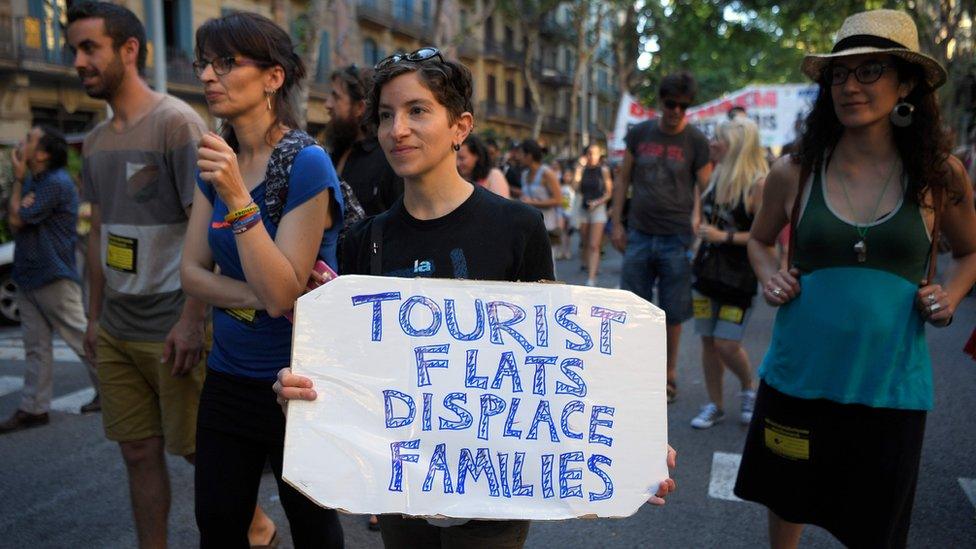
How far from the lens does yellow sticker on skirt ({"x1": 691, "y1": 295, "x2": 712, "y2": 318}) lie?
5.00 metres

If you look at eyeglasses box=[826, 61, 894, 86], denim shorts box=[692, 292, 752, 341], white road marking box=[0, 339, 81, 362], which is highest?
eyeglasses box=[826, 61, 894, 86]

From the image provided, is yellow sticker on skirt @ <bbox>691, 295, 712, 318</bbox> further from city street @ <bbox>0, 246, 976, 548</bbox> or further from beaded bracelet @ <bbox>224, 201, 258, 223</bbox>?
beaded bracelet @ <bbox>224, 201, 258, 223</bbox>

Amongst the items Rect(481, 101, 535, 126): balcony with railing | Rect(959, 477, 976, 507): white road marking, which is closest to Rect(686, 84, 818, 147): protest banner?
Rect(959, 477, 976, 507): white road marking

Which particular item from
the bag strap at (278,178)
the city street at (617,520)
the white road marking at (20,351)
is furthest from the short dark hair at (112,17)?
the white road marking at (20,351)

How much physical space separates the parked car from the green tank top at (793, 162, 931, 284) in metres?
8.58

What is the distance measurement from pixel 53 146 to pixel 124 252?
3400 millimetres

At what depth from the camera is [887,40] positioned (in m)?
2.38

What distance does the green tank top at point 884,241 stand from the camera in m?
2.39

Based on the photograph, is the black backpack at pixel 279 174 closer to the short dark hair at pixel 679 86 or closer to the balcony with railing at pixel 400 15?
the short dark hair at pixel 679 86

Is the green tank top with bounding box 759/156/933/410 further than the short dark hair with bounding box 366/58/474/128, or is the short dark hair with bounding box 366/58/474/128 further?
the green tank top with bounding box 759/156/933/410

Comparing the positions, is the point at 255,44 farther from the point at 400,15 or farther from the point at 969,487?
the point at 400,15

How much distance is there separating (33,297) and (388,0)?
111 ft

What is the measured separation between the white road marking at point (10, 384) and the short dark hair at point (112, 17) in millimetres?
4089

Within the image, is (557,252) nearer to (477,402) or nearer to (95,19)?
(95,19)
